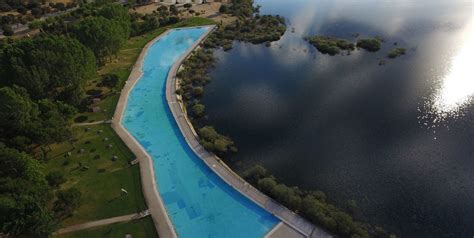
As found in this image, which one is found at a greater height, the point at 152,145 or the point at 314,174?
the point at 314,174

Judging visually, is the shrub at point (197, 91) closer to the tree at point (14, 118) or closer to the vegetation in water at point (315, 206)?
the vegetation in water at point (315, 206)

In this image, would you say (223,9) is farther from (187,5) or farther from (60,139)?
(60,139)

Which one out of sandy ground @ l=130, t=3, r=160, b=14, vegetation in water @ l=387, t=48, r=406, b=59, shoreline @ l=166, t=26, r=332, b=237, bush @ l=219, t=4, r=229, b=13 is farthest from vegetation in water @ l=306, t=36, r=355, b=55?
sandy ground @ l=130, t=3, r=160, b=14

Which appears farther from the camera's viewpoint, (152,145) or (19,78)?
(19,78)

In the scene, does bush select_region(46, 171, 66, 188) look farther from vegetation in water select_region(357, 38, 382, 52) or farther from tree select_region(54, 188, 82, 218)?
vegetation in water select_region(357, 38, 382, 52)

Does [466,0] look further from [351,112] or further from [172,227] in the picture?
[172,227]

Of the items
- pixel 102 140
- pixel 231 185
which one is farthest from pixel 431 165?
pixel 102 140
